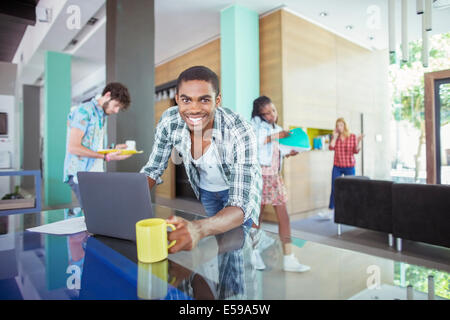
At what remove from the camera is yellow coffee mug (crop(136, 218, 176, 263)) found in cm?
71

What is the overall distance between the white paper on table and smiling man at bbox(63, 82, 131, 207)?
855 mm

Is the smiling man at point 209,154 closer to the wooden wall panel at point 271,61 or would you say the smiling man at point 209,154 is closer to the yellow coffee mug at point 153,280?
the yellow coffee mug at point 153,280

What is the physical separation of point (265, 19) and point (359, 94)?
8.39 feet

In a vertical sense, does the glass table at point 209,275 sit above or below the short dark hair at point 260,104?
below

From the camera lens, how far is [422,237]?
2605 mm

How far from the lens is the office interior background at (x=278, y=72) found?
278 cm

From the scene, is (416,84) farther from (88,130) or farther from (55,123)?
(55,123)

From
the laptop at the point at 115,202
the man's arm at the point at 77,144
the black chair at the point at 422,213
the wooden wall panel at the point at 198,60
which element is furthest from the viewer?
the wooden wall panel at the point at 198,60

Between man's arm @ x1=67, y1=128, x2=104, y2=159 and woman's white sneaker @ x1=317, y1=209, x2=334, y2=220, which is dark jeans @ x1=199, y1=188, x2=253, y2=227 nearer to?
man's arm @ x1=67, y1=128, x2=104, y2=159

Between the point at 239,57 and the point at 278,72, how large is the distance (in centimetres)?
58

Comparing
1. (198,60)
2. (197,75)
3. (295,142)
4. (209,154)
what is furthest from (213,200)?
(198,60)

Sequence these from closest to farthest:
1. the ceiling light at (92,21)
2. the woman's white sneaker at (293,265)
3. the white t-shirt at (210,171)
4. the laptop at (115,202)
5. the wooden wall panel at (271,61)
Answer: the woman's white sneaker at (293,265), the laptop at (115,202), the white t-shirt at (210,171), the wooden wall panel at (271,61), the ceiling light at (92,21)

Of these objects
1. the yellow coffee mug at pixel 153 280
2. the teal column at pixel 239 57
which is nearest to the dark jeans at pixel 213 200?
the yellow coffee mug at pixel 153 280
